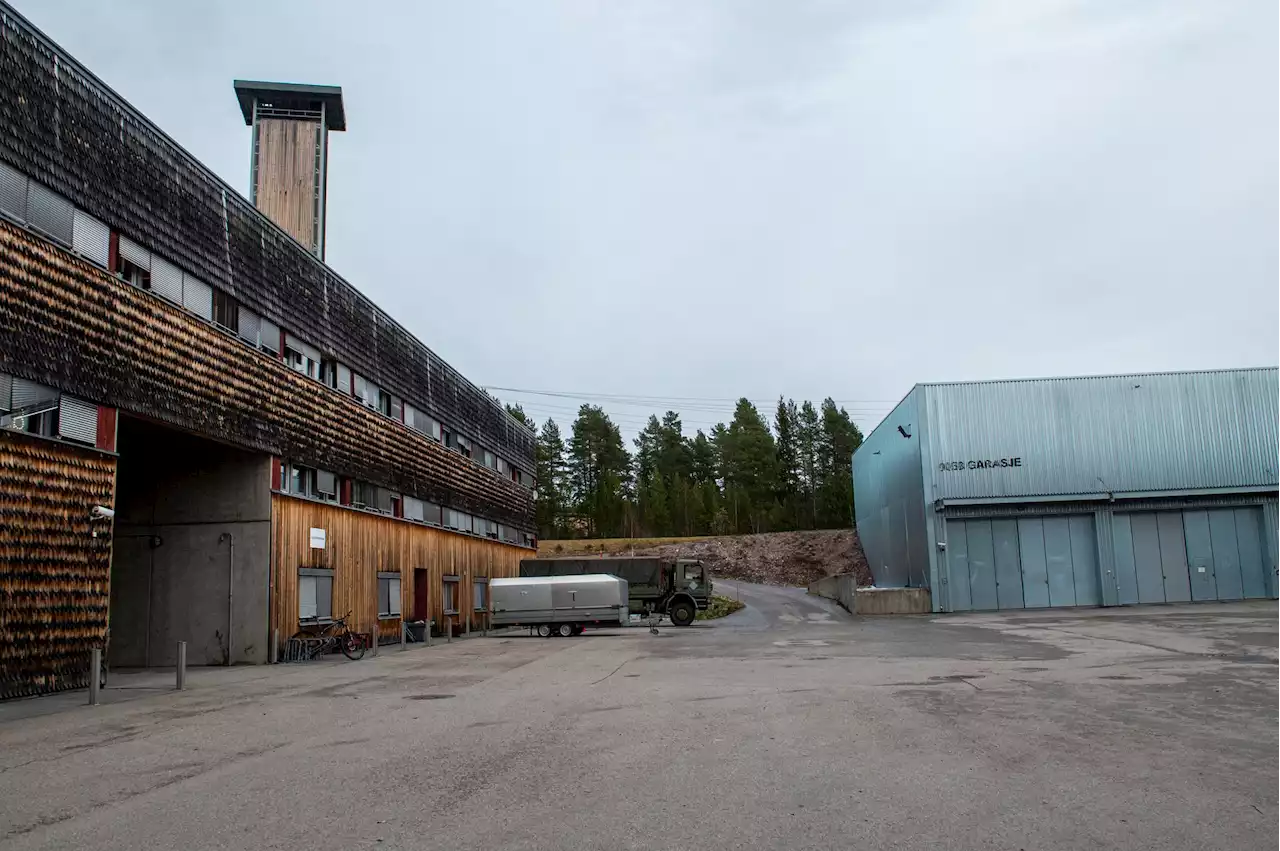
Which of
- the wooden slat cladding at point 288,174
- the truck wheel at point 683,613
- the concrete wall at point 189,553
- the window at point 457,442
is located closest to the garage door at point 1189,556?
the truck wheel at point 683,613

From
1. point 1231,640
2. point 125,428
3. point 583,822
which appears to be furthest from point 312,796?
point 1231,640

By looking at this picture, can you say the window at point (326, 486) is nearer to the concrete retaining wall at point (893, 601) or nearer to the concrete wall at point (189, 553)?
the concrete wall at point (189, 553)

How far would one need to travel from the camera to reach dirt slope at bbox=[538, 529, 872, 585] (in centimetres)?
7475

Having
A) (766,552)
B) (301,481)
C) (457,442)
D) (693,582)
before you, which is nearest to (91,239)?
(301,481)

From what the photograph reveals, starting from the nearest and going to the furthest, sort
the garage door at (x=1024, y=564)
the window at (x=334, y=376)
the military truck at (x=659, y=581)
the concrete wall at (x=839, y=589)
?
1. the window at (x=334, y=376)
2. the garage door at (x=1024, y=564)
3. the military truck at (x=659, y=581)
4. the concrete wall at (x=839, y=589)

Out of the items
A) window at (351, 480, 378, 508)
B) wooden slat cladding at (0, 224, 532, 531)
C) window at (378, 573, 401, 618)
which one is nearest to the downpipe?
wooden slat cladding at (0, 224, 532, 531)

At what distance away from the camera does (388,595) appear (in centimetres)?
3077

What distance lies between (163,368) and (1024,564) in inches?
1293

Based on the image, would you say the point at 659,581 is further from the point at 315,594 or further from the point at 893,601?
the point at 315,594

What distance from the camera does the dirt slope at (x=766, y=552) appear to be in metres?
74.8

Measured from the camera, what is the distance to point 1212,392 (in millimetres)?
39406

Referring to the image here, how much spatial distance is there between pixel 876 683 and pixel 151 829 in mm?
10707

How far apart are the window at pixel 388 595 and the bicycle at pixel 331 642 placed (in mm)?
4259

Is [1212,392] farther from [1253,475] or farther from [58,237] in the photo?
[58,237]
